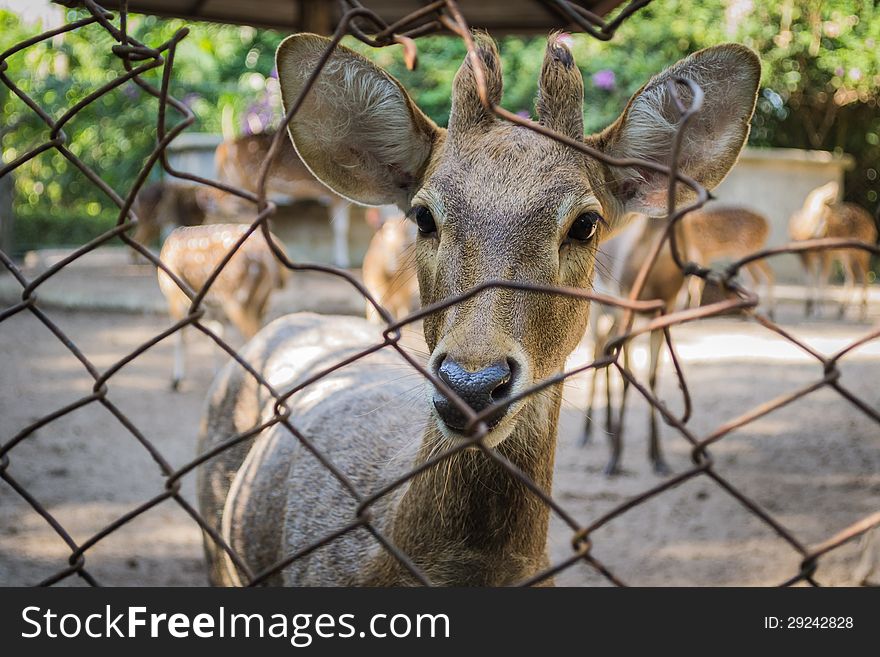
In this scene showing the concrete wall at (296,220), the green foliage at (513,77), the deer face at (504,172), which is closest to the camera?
the deer face at (504,172)

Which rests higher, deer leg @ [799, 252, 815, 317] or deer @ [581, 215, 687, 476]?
deer leg @ [799, 252, 815, 317]

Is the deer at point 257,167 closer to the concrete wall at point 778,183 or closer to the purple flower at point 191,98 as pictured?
the purple flower at point 191,98

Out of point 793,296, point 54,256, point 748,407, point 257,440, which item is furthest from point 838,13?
point 257,440

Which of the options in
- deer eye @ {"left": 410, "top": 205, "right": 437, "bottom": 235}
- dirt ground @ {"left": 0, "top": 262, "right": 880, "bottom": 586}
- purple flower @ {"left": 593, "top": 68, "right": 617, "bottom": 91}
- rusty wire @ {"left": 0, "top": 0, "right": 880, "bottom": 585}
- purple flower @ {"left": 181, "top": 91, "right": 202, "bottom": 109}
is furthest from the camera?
purple flower @ {"left": 181, "top": 91, "right": 202, "bottom": 109}

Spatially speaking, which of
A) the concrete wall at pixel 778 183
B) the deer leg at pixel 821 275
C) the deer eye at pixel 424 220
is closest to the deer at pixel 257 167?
the deer eye at pixel 424 220

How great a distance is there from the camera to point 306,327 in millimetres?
3793

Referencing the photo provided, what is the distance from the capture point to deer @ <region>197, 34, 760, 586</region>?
1.76m

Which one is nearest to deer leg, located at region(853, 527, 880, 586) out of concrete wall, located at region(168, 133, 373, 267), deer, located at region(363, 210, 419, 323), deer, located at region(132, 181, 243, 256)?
deer, located at region(363, 210, 419, 323)

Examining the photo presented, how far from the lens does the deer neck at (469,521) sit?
1.96 meters

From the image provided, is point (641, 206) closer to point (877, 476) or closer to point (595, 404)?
point (877, 476)

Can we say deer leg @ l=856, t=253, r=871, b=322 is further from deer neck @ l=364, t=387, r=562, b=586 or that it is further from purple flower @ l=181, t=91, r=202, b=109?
purple flower @ l=181, t=91, r=202, b=109

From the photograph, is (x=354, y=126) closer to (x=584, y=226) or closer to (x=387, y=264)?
(x=584, y=226)

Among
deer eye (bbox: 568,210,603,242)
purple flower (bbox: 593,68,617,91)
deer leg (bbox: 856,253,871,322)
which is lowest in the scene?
deer eye (bbox: 568,210,603,242)

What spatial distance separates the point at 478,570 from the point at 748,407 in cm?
648
